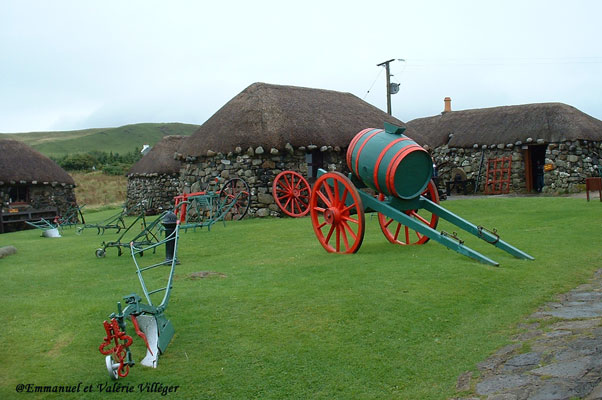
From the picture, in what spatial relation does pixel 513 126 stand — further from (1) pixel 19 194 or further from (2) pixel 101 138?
(2) pixel 101 138

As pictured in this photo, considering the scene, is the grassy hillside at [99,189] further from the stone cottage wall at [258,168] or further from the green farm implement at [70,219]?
the stone cottage wall at [258,168]

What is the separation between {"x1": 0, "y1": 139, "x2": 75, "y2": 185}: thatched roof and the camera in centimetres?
2562

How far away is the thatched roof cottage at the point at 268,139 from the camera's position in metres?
17.9

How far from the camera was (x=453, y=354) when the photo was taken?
15.7ft

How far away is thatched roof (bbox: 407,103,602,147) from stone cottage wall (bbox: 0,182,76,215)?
1921cm

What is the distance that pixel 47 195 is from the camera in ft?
90.8

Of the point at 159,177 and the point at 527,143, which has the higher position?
the point at 527,143

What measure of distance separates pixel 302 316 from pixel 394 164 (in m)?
3.83

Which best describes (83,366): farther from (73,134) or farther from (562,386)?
(73,134)

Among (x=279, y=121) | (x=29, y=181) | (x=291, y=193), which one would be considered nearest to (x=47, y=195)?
(x=29, y=181)

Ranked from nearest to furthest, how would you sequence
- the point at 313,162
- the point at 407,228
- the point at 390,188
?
the point at 390,188 → the point at 407,228 → the point at 313,162

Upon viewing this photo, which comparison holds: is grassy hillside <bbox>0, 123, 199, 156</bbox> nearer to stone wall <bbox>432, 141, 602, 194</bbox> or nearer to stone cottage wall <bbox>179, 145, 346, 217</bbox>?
stone cottage wall <bbox>179, 145, 346, 217</bbox>

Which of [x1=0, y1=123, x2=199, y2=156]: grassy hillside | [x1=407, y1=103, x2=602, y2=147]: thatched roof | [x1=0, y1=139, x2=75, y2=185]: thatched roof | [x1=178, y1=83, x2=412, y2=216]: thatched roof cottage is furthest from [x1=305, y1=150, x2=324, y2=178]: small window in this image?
[x1=0, y1=123, x2=199, y2=156]: grassy hillside

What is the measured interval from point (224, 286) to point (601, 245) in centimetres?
700
